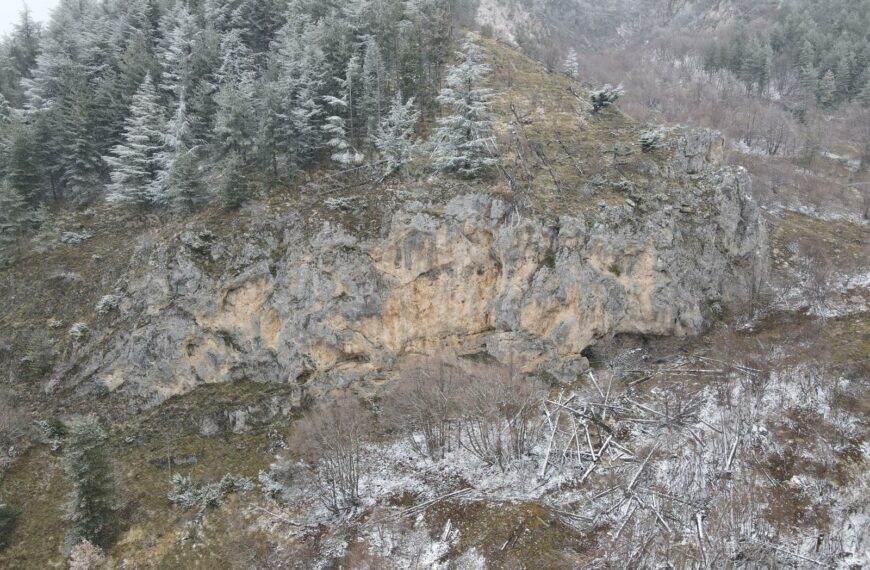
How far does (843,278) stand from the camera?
3089 centimetres

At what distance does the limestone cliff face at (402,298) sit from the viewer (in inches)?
1047

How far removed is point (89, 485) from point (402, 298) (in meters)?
15.6

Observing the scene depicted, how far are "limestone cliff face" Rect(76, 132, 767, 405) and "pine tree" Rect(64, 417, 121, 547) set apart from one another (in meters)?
6.46

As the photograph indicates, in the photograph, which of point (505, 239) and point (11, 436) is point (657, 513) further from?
point (11, 436)

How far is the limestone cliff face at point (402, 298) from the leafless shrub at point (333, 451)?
342 cm

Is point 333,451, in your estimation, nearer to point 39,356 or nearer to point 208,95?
point 39,356

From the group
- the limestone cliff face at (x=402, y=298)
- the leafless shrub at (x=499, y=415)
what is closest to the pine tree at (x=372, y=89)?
the limestone cliff face at (x=402, y=298)

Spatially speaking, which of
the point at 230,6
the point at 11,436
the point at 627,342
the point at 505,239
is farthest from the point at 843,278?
the point at 230,6

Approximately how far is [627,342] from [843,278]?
15.2m

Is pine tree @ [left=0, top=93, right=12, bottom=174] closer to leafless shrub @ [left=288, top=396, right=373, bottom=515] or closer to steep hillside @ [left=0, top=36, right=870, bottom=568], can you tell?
steep hillside @ [left=0, top=36, right=870, bottom=568]

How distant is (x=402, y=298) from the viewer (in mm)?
27156

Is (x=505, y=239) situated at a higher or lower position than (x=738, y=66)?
lower

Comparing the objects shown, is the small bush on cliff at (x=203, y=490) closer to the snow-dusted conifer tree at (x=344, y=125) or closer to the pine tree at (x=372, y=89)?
the snow-dusted conifer tree at (x=344, y=125)

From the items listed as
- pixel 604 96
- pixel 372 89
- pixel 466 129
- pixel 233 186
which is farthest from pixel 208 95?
pixel 604 96
